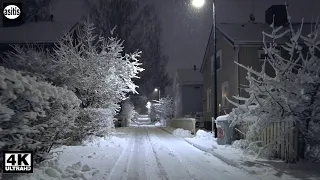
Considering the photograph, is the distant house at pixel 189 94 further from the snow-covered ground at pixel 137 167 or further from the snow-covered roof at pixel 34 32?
the snow-covered ground at pixel 137 167

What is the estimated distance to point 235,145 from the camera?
14375mm

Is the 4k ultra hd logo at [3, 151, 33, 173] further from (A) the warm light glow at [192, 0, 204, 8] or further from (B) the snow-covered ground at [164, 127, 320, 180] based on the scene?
(A) the warm light glow at [192, 0, 204, 8]

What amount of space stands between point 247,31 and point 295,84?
2000 centimetres

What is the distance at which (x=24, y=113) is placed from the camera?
6.61 meters

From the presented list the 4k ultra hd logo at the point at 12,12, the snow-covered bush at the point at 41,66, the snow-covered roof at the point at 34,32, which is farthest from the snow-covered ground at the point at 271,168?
the snow-covered roof at the point at 34,32

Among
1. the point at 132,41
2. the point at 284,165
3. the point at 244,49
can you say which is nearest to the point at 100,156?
the point at 284,165

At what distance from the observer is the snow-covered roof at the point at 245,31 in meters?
26.5

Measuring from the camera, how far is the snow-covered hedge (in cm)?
605

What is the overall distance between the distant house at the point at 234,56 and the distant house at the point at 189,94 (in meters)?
16.4

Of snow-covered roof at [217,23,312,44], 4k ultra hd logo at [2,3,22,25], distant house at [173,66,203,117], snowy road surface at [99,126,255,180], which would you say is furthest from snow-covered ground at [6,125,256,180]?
distant house at [173,66,203,117]

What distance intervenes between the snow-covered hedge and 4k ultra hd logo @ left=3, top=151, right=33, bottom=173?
5.3 inches

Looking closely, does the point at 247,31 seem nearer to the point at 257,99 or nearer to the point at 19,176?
the point at 257,99

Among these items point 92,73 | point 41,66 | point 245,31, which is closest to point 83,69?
point 92,73

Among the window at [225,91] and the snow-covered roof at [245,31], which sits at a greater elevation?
the snow-covered roof at [245,31]
